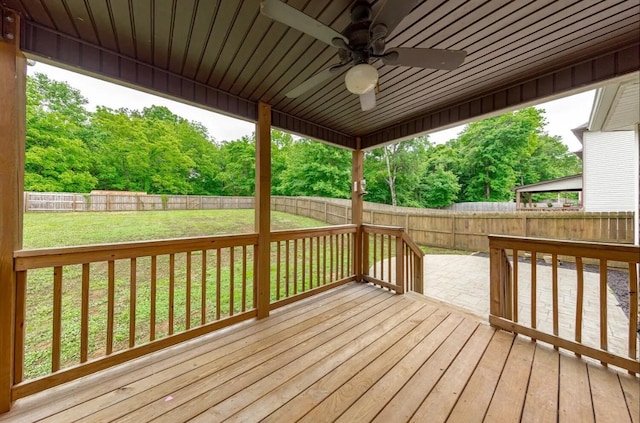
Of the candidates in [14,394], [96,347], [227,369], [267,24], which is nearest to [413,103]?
[267,24]

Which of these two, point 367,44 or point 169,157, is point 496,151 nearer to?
point 367,44

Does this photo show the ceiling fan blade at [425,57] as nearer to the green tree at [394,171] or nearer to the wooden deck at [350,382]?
the wooden deck at [350,382]

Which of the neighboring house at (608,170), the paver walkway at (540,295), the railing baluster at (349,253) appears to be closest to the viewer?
the paver walkway at (540,295)

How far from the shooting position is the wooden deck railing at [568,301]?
170cm

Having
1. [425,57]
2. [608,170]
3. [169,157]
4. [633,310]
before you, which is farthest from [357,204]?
[608,170]

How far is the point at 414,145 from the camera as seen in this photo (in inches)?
551

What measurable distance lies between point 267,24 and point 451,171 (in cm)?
1716

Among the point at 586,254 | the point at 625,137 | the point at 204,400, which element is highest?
the point at 625,137

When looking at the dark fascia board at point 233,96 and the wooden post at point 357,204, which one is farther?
the wooden post at point 357,204

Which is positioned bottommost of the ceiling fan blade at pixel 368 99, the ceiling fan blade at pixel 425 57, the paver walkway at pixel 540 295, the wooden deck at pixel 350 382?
the paver walkway at pixel 540 295

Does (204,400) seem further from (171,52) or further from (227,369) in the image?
(171,52)

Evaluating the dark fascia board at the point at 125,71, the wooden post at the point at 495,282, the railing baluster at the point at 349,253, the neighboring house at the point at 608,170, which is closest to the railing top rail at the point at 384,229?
the railing baluster at the point at 349,253

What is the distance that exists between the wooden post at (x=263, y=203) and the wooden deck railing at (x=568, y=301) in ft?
7.84

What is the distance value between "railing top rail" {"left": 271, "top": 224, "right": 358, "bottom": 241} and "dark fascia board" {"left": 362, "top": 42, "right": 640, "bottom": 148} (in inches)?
62.9
